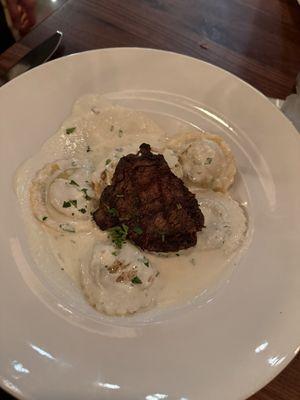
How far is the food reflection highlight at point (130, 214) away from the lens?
2.11 m

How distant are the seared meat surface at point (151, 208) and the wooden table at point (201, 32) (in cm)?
113

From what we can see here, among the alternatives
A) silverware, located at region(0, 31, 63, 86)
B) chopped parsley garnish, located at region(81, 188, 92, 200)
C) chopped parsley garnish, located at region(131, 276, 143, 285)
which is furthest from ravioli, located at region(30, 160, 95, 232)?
silverware, located at region(0, 31, 63, 86)

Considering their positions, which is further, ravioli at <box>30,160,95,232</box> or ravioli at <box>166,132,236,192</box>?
ravioli at <box>166,132,236,192</box>

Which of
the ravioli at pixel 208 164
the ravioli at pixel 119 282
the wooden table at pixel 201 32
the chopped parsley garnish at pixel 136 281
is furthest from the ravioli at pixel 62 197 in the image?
the wooden table at pixel 201 32

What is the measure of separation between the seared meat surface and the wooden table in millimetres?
1126

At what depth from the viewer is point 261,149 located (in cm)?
250

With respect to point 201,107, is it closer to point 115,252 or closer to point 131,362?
point 115,252

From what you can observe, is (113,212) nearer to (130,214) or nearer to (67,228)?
(130,214)

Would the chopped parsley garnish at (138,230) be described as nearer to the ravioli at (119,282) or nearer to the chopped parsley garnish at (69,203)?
the ravioli at (119,282)

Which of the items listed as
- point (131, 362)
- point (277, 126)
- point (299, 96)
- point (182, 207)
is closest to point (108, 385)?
point (131, 362)

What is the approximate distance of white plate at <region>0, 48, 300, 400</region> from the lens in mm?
1825

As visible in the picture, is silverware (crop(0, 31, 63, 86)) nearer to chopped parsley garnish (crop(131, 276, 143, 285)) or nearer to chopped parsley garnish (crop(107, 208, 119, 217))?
chopped parsley garnish (crop(107, 208, 119, 217))

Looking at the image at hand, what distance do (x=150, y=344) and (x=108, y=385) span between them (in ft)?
0.76

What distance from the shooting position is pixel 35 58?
2.84 m
